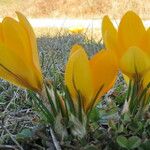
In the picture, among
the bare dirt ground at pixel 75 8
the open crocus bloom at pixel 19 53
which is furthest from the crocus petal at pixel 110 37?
the bare dirt ground at pixel 75 8

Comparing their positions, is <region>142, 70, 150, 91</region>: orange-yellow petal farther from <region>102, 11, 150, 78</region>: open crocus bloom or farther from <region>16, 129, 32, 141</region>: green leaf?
<region>16, 129, 32, 141</region>: green leaf

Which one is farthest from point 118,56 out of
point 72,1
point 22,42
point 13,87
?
point 72,1

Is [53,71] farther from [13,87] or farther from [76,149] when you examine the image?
[76,149]

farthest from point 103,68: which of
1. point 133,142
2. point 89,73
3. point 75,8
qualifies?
point 75,8

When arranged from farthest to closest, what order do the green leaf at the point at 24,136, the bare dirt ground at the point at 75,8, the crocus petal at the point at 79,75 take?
the bare dirt ground at the point at 75,8 < the green leaf at the point at 24,136 < the crocus petal at the point at 79,75

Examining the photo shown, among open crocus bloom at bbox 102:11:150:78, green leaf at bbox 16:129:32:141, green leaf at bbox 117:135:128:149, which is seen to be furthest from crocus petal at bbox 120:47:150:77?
green leaf at bbox 16:129:32:141

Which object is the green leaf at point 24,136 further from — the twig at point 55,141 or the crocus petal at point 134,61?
the crocus petal at point 134,61
